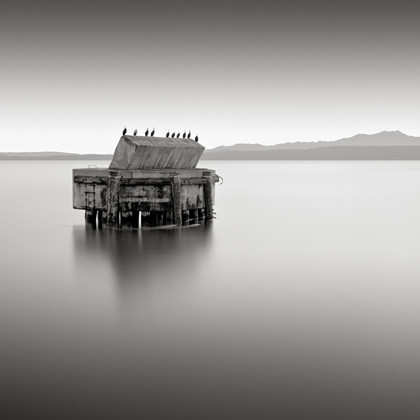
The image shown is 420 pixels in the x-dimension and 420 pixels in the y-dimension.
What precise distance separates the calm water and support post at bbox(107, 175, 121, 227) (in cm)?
63

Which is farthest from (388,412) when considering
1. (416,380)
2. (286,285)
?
(286,285)

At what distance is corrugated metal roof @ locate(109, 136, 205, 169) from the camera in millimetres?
19172

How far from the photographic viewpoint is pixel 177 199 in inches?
760

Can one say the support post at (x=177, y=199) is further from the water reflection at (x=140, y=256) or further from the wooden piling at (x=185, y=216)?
the wooden piling at (x=185, y=216)

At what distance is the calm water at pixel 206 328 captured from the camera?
285 inches

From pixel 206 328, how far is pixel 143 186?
9.29 m

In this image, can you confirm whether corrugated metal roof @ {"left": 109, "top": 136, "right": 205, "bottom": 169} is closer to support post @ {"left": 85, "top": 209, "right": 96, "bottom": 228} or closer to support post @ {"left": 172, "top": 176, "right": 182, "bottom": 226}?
support post @ {"left": 172, "top": 176, "right": 182, "bottom": 226}

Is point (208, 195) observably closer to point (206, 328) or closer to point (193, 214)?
point (193, 214)

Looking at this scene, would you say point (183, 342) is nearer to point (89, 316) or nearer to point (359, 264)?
point (89, 316)

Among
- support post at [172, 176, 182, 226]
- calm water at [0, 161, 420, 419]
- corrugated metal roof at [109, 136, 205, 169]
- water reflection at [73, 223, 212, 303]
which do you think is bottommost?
calm water at [0, 161, 420, 419]

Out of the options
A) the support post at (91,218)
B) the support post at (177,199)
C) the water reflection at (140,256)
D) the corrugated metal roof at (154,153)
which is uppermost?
the corrugated metal roof at (154,153)

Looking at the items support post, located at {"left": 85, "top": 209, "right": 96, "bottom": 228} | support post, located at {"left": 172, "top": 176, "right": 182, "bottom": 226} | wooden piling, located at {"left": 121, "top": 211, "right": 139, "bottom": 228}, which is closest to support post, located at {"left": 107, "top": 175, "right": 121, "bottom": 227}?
wooden piling, located at {"left": 121, "top": 211, "right": 139, "bottom": 228}

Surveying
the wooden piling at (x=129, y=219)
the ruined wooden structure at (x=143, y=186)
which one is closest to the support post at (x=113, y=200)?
the ruined wooden structure at (x=143, y=186)

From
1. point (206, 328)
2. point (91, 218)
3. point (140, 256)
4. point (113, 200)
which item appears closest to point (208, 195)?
point (113, 200)
